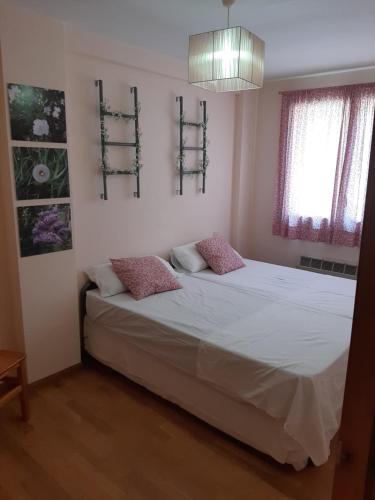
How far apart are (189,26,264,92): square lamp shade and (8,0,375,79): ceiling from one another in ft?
0.84

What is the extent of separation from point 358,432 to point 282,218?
12.2 ft

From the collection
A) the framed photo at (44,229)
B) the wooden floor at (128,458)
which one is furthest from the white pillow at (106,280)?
the wooden floor at (128,458)

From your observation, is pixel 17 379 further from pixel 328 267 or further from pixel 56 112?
pixel 328 267

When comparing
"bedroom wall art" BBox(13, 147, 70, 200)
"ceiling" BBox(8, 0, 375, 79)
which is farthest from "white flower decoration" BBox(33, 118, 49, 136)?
"ceiling" BBox(8, 0, 375, 79)

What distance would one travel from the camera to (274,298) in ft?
9.81

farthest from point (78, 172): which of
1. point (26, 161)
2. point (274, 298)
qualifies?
point (274, 298)

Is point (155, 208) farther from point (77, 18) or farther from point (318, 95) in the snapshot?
point (318, 95)

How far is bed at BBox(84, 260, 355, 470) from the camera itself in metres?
1.92

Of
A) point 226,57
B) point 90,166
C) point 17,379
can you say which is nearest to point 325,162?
point 226,57

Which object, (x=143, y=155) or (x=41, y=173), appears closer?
(x=41, y=173)

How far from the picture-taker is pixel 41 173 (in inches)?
101

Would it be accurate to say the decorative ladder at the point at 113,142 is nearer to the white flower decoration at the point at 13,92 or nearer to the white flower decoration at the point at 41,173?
the white flower decoration at the point at 41,173

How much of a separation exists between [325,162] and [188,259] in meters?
1.74

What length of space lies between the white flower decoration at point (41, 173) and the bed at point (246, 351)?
96 centimetres
